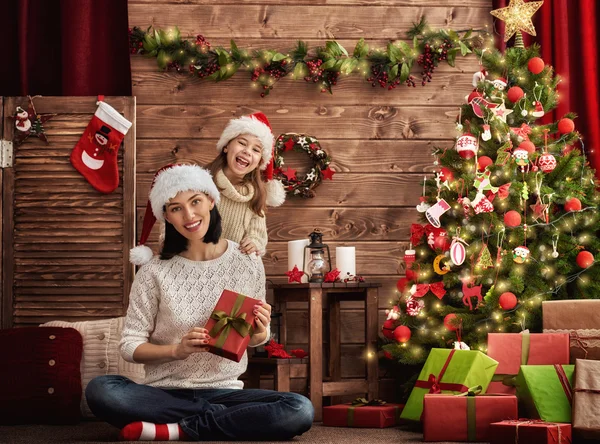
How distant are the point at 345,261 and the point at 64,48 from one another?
181 cm

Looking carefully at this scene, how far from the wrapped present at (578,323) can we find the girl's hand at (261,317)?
3.39 feet

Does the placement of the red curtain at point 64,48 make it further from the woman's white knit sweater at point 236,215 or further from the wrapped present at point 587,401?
the wrapped present at point 587,401

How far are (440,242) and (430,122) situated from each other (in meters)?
0.81

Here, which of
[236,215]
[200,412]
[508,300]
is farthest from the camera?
[236,215]

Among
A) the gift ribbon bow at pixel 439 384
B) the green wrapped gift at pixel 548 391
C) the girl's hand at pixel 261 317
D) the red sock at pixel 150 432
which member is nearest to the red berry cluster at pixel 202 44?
the girl's hand at pixel 261 317

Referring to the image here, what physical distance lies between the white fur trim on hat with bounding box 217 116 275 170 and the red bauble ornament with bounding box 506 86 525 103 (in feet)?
3.20

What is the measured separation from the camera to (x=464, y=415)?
8.55 ft

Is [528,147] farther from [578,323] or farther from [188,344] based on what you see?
[188,344]

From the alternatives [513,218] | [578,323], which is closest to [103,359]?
[513,218]

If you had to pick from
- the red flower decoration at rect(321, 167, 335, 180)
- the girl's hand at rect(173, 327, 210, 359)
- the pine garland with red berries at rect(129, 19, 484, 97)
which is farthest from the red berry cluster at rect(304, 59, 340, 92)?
the girl's hand at rect(173, 327, 210, 359)

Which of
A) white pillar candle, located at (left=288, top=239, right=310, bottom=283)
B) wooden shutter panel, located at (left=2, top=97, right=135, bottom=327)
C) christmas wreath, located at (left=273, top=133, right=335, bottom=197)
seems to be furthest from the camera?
christmas wreath, located at (left=273, top=133, right=335, bottom=197)

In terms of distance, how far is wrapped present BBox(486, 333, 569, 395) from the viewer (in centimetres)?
279

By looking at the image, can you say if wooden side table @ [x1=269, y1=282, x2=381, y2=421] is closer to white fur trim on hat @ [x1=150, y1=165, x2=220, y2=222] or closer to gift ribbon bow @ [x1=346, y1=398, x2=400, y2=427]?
gift ribbon bow @ [x1=346, y1=398, x2=400, y2=427]

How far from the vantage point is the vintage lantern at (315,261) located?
3387 millimetres
